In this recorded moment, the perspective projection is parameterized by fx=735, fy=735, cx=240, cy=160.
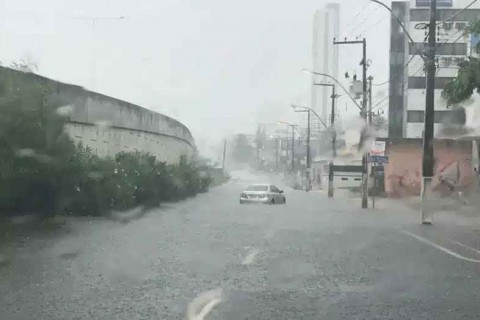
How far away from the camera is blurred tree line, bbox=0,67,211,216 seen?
690 inches

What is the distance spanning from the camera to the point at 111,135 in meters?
31.8

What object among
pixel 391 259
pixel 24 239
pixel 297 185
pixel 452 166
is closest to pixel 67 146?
pixel 24 239

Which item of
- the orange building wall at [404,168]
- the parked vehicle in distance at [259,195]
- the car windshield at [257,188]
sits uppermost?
the orange building wall at [404,168]

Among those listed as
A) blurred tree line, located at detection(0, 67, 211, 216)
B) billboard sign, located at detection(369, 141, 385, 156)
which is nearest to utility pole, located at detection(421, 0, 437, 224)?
blurred tree line, located at detection(0, 67, 211, 216)

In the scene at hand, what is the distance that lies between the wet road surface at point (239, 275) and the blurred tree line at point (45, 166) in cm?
179

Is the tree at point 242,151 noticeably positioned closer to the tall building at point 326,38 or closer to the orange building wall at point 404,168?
the tall building at point 326,38

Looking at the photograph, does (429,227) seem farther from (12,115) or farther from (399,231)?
(12,115)

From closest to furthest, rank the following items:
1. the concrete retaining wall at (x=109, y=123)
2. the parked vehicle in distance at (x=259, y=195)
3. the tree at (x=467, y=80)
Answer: the tree at (x=467, y=80) < the concrete retaining wall at (x=109, y=123) < the parked vehicle in distance at (x=259, y=195)

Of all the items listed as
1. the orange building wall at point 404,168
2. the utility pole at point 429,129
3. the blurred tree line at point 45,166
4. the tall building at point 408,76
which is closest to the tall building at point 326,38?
the orange building wall at point 404,168

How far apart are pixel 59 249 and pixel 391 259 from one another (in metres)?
6.39

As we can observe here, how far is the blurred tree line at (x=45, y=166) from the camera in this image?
1752 centimetres

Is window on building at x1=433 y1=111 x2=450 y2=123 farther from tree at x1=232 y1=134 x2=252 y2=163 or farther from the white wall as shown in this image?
tree at x1=232 y1=134 x2=252 y2=163

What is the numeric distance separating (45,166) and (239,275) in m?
10.2

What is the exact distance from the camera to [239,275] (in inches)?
434
